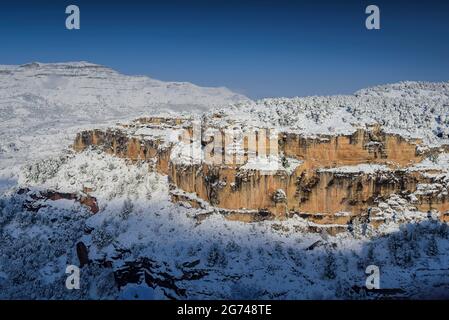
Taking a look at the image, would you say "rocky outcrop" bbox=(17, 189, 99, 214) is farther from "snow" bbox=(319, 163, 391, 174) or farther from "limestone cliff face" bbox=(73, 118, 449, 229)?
"snow" bbox=(319, 163, 391, 174)

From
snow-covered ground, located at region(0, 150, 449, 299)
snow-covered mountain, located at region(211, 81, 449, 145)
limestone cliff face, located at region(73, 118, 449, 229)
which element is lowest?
snow-covered ground, located at region(0, 150, 449, 299)

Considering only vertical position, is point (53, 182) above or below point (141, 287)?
above

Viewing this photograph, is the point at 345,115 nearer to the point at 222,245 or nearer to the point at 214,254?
the point at 222,245

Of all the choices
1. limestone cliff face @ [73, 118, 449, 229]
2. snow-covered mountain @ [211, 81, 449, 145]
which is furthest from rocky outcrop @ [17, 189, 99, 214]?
snow-covered mountain @ [211, 81, 449, 145]

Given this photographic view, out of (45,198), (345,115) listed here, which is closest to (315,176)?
(345,115)

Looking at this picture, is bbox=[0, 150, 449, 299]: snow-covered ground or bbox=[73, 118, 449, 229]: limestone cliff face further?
bbox=[73, 118, 449, 229]: limestone cliff face

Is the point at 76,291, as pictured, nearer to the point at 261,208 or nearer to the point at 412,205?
the point at 261,208

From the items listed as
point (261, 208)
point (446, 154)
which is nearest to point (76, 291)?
point (261, 208)

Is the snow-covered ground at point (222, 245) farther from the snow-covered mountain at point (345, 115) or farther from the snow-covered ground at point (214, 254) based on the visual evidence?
the snow-covered mountain at point (345, 115)
